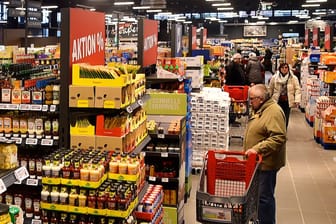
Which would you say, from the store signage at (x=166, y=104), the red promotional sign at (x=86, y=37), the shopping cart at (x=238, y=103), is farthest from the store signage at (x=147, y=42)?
the shopping cart at (x=238, y=103)

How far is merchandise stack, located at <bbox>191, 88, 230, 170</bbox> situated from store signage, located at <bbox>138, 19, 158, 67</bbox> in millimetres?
1252

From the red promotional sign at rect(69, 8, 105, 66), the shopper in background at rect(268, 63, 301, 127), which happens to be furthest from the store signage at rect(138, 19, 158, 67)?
the shopper in background at rect(268, 63, 301, 127)

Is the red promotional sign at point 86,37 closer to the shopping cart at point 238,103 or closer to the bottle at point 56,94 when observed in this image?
the bottle at point 56,94

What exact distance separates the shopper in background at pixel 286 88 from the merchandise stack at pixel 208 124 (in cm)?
256

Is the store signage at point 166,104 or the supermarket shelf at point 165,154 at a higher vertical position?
the store signage at point 166,104

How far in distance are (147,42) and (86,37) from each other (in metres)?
2.37

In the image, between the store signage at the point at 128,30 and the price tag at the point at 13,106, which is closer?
the price tag at the point at 13,106

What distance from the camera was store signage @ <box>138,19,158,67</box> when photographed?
6.61m

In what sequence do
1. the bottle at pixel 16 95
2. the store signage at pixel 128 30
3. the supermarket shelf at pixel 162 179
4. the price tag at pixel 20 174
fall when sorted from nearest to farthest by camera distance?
the price tag at pixel 20 174 → the bottle at pixel 16 95 → the supermarket shelf at pixel 162 179 → the store signage at pixel 128 30

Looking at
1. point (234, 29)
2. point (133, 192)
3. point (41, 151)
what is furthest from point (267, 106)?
point (234, 29)

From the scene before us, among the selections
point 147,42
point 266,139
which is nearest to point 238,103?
point 147,42

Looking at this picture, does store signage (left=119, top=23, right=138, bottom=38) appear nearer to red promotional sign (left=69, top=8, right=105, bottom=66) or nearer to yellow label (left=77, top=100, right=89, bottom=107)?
red promotional sign (left=69, top=8, right=105, bottom=66)

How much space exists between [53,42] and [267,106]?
21065mm

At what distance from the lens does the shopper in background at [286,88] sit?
33.4 ft
